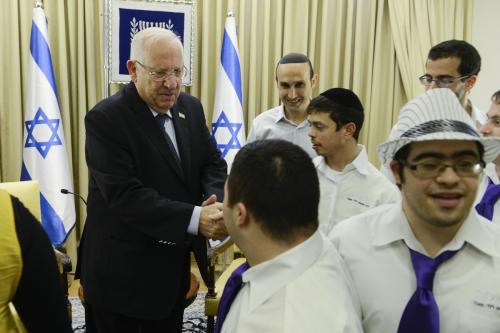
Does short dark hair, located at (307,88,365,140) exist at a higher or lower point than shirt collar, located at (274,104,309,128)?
higher

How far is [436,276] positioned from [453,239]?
Result: 107 millimetres

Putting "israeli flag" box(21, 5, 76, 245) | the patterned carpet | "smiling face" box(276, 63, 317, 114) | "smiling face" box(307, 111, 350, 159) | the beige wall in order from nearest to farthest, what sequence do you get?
"smiling face" box(307, 111, 350, 159) → "smiling face" box(276, 63, 317, 114) → the patterned carpet → "israeli flag" box(21, 5, 76, 245) → the beige wall

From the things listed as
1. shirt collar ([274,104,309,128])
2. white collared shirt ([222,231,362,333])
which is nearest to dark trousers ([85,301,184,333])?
white collared shirt ([222,231,362,333])

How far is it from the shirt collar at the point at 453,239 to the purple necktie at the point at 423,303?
0.03 meters

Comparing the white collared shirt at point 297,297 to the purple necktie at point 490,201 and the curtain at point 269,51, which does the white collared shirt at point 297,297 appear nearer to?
the purple necktie at point 490,201

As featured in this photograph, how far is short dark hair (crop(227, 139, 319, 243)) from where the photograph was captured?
3.51 ft

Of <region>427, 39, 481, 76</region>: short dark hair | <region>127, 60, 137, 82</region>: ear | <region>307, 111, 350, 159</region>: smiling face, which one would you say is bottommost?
<region>307, 111, 350, 159</region>: smiling face

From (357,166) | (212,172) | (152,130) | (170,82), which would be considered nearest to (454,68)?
(357,166)

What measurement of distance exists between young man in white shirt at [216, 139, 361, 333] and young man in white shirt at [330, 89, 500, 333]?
17 centimetres

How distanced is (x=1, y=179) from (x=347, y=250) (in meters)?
3.87

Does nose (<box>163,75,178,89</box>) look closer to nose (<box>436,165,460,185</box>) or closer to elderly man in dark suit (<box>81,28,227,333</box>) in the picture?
elderly man in dark suit (<box>81,28,227,333</box>)

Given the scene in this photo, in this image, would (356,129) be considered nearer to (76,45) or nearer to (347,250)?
(347,250)

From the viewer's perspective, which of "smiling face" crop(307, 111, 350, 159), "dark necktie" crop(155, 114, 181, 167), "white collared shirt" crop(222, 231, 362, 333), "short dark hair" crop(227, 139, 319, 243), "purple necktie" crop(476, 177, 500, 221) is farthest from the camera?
"smiling face" crop(307, 111, 350, 159)

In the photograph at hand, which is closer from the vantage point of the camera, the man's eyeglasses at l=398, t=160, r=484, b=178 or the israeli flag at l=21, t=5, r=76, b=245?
the man's eyeglasses at l=398, t=160, r=484, b=178
